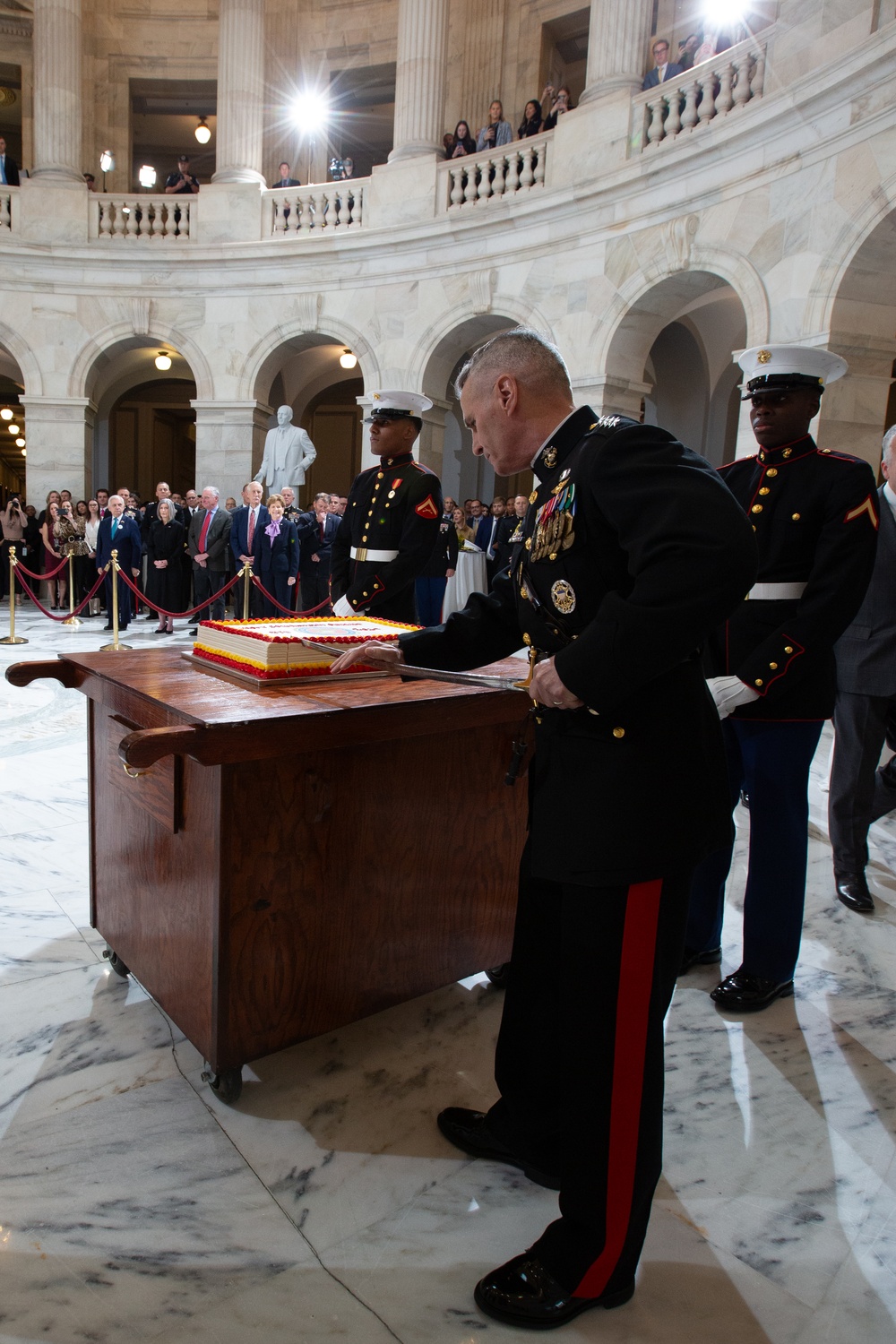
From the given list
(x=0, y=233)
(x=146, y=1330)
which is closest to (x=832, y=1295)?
(x=146, y=1330)

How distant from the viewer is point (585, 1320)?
5.12 ft

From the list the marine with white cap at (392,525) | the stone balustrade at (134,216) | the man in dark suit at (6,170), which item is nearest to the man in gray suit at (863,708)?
the marine with white cap at (392,525)

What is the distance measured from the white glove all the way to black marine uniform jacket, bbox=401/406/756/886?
35.2 inches

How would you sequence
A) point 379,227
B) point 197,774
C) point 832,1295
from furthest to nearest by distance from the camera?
point 379,227 → point 197,774 → point 832,1295

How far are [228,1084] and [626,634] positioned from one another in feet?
4.84

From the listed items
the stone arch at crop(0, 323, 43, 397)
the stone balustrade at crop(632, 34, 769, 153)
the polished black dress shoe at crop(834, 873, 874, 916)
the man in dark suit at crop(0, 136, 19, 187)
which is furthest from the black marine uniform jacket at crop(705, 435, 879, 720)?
the man in dark suit at crop(0, 136, 19, 187)

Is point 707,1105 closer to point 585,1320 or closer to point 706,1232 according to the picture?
point 706,1232

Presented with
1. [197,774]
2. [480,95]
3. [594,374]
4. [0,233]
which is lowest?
[197,774]

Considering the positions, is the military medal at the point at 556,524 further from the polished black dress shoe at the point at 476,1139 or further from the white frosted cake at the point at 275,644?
the polished black dress shoe at the point at 476,1139

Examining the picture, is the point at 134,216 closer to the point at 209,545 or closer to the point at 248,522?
the point at 209,545

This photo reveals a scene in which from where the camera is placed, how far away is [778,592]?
2.62 meters

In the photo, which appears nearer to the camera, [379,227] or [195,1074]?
[195,1074]

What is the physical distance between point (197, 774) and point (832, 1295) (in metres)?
1.61

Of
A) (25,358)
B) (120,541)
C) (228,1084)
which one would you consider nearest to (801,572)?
(228,1084)
